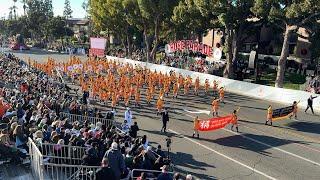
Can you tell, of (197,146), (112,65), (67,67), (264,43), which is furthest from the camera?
(264,43)

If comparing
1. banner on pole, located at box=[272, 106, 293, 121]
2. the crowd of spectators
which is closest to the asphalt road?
banner on pole, located at box=[272, 106, 293, 121]

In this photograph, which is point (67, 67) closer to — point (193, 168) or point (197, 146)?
point (197, 146)

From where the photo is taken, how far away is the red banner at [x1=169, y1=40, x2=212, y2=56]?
41500mm

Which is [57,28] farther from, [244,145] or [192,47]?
[244,145]

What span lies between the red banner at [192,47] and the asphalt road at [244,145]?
581 inches

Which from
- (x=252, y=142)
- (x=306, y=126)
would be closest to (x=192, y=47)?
(x=306, y=126)

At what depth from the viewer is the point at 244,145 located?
1933 cm

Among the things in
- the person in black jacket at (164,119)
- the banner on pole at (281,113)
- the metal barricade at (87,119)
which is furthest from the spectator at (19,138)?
the banner on pole at (281,113)

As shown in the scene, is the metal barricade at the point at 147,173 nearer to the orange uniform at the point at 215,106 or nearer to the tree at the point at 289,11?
the orange uniform at the point at 215,106

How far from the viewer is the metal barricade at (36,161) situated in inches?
423

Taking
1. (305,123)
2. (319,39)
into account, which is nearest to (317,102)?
(305,123)

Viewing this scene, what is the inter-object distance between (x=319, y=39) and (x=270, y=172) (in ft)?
81.7

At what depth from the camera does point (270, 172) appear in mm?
15891

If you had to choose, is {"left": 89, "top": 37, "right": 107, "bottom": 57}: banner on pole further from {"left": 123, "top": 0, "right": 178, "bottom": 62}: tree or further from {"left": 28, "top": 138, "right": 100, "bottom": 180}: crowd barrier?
{"left": 28, "top": 138, "right": 100, "bottom": 180}: crowd barrier
